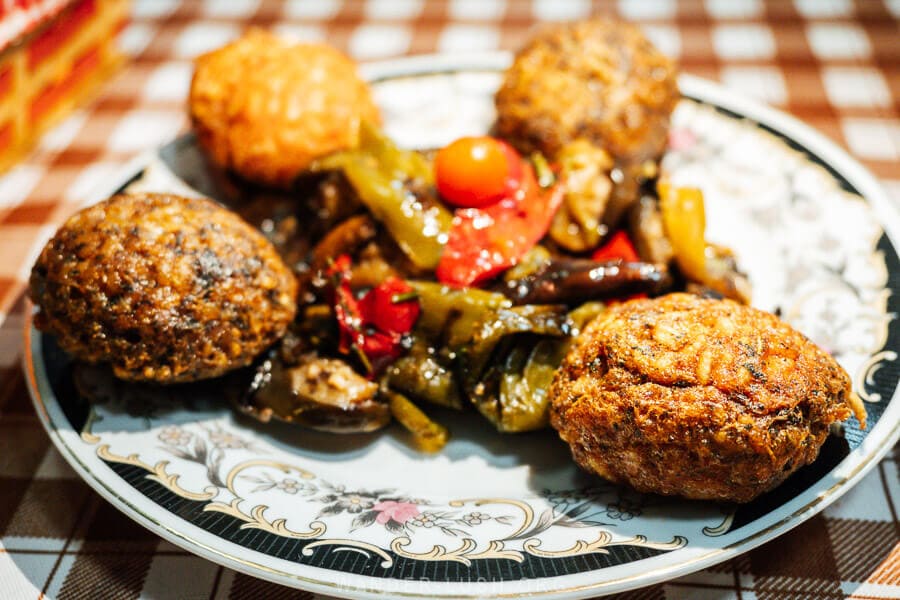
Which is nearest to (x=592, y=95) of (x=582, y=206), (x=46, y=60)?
(x=582, y=206)

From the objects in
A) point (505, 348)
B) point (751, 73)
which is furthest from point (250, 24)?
point (505, 348)

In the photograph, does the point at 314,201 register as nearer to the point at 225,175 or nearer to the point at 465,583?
the point at 225,175

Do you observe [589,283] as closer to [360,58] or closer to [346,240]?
[346,240]

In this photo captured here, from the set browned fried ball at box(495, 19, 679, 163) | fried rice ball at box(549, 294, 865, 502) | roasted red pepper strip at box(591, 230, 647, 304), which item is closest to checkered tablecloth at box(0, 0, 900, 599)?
fried rice ball at box(549, 294, 865, 502)

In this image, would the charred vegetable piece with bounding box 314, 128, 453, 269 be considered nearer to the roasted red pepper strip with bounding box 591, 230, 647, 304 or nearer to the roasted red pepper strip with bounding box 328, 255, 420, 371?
the roasted red pepper strip with bounding box 328, 255, 420, 371

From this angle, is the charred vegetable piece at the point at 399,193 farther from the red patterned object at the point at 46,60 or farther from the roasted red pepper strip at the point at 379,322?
the red patterned object at the point at 46,60

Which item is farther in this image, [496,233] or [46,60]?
[46,60]
